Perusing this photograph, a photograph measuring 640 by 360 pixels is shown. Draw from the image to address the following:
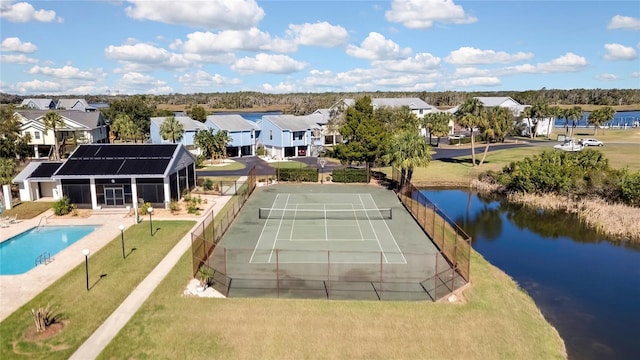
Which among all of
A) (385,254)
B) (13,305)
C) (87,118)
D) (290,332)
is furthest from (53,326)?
(87,118)

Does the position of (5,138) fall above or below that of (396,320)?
above

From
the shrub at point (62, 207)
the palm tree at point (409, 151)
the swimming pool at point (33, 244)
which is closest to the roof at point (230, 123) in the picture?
the palm tree at point (409, 151)

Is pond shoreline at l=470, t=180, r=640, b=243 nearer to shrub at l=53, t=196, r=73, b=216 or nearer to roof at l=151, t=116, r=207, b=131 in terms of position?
shrub at l=53, t=196, r=73, b=216

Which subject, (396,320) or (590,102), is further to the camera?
(590,102)

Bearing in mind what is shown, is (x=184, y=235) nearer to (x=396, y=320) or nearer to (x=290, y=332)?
(x=290, y=332)

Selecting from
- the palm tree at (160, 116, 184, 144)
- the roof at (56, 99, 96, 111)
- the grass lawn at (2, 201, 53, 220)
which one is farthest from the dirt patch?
the roof at (56, 99, 96, 111)

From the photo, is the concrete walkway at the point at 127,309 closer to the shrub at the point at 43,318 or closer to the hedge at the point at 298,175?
the shrub at the point at 43,318

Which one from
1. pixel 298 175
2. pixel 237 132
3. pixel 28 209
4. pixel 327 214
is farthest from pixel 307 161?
pixel 28 209
